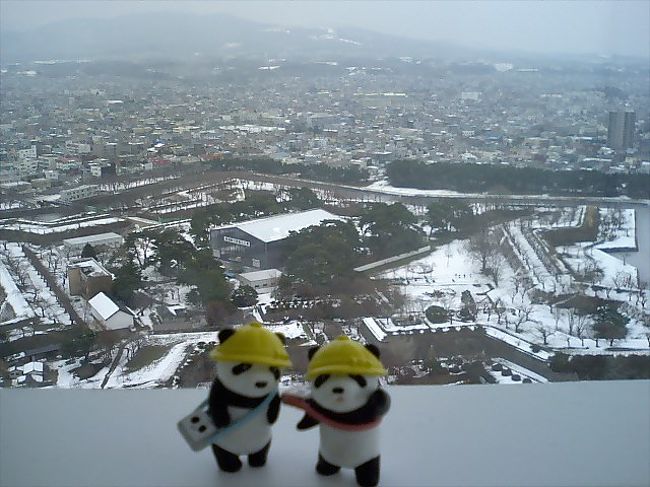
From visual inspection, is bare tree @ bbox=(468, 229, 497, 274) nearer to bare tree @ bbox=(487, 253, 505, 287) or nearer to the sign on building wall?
bare tree @ bbox=(487, 253, 505, 287)

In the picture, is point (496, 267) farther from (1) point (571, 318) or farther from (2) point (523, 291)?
(1) point (571, 318)

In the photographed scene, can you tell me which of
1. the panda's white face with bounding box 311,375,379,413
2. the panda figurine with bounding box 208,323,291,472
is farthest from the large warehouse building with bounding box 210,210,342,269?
the panda's white face with bounding box 311,375,379,413

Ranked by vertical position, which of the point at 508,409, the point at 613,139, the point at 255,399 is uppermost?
the point at 613,139

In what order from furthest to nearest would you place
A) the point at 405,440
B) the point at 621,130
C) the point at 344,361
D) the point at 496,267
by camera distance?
1. the point at 621,130
2. the point at 496,267
3. the point at 405,440
4. the point at 344,361

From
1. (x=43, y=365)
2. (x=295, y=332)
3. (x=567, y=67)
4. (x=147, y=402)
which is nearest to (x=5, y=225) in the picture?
(x=43, y=365)

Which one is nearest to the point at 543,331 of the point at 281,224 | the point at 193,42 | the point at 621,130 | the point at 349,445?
the point at 621,130

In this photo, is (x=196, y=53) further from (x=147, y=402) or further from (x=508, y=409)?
(x=508, y=409)
